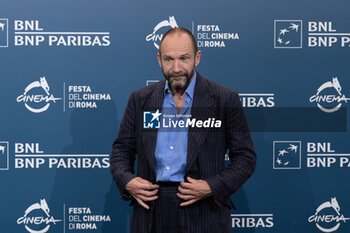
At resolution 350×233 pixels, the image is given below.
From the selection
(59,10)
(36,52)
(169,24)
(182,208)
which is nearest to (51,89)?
(36,52)

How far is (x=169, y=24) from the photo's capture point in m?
3.24

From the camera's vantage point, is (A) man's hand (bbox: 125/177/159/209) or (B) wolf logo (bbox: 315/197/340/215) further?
(B) wolf logo (bbox: 315/197/340/215)

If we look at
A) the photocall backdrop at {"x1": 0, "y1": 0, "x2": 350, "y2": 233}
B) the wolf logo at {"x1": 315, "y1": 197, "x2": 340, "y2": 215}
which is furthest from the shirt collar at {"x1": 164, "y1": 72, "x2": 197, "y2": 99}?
the wolf logo at {"x1": 315, "y1": 197, "x2": 340, "y2": 215}

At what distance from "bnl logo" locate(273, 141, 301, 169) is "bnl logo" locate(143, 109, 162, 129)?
144 cm

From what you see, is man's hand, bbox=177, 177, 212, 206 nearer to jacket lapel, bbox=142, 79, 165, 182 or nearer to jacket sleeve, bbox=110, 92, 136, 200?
jacket lapel, bbox=142, 79, 165, 182

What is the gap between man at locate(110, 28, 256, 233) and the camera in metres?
2.10

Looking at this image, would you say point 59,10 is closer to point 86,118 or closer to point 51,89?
point 51,89

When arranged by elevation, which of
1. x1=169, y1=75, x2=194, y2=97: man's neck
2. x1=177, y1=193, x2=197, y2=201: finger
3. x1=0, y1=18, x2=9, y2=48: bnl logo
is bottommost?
x1=177, y1=193, x2=197, y2=201: finger

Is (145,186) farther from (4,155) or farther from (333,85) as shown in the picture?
(333,85)

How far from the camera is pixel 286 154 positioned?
3.33 metres

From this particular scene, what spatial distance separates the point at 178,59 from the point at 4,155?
180 centimetres

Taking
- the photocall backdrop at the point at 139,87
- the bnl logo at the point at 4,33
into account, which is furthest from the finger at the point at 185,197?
the bnl logo at the point at 4,33

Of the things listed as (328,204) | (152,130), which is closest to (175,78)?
(152,130)

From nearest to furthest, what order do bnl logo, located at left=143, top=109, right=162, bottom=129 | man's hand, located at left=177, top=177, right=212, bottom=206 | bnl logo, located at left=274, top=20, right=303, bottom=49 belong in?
1. man's hand, located at left=177, top=177, right=212, bottom=206
2. bnl logo, located at left=143, top=109, right=162, bottom=129
3. bnl logo, located at left=274, top=20, right=303, bottom=49
